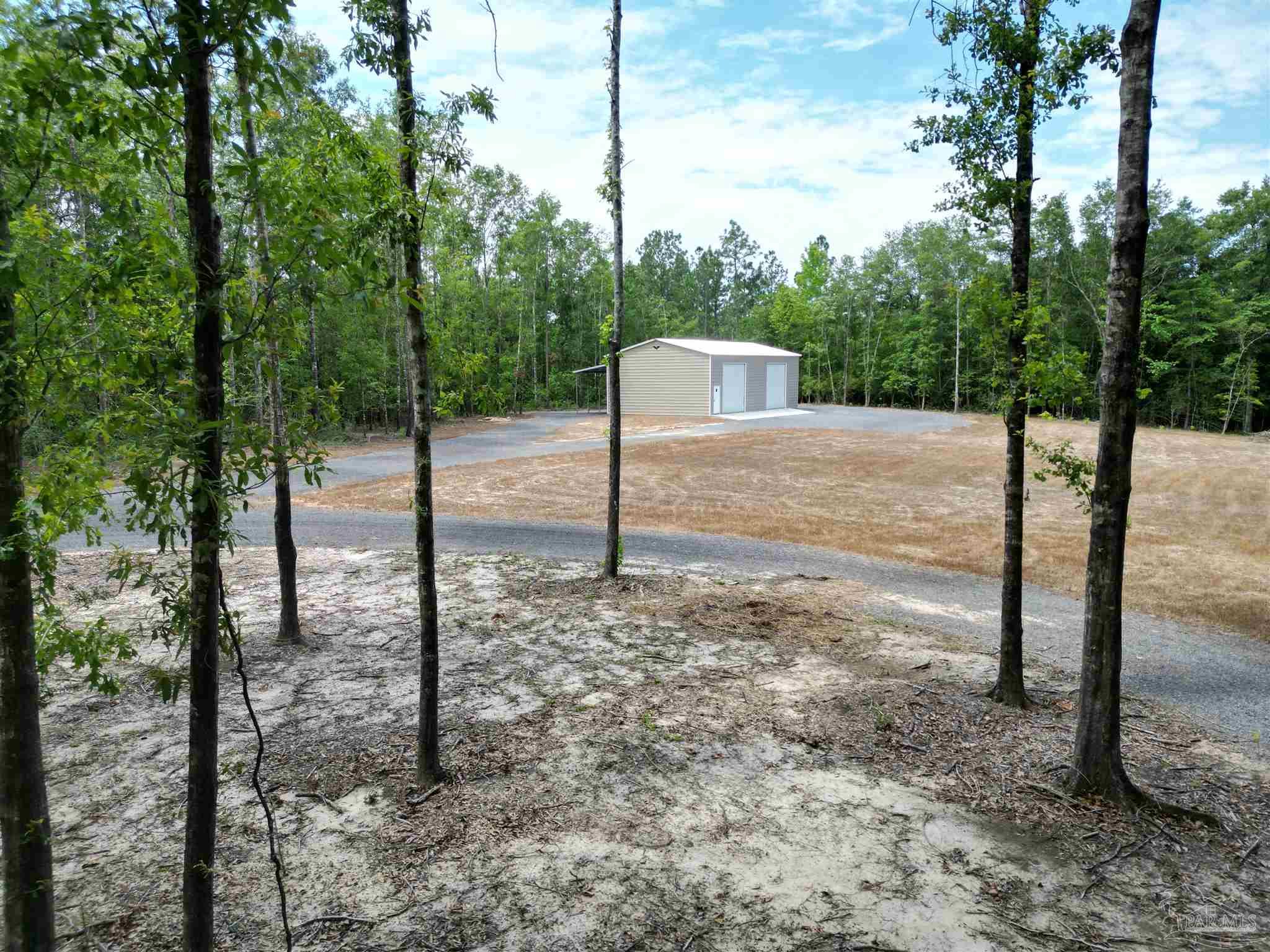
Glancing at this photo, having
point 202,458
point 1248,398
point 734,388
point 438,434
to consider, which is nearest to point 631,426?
point 734,388

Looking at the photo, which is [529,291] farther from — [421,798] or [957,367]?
[421,798]

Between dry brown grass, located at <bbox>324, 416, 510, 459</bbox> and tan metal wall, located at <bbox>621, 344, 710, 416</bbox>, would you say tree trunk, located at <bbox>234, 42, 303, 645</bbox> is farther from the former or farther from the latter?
tan metal wall, located at <bbox>621, 344, 710, 416</bbox>

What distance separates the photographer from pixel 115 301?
9.21 feet

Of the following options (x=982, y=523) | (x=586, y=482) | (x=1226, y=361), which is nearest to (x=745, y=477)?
(x=586, y=482)

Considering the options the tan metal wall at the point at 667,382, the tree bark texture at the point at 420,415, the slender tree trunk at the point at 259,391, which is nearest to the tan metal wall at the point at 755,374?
the tan metal wall at the point at 667,382

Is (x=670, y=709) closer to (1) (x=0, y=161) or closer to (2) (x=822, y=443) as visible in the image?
(1) (x=0, y=161)

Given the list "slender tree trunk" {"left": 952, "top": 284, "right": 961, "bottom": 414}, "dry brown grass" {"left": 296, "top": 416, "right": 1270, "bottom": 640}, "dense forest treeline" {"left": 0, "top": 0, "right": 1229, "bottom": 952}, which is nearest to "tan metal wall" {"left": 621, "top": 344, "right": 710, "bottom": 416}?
"dry brown grass" {"left": 296, "top": 416, "right": 1270, "bottom": 640}

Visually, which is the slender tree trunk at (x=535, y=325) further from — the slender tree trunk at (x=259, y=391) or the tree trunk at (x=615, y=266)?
the slender tree trunk at (x=259, y=391)

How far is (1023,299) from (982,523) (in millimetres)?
9957

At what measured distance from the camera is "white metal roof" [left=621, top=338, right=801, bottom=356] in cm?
3719

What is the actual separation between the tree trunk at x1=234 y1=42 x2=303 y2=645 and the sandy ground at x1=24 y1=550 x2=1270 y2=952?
1.74 ft

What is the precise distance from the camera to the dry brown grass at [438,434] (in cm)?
2591

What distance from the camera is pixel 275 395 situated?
6449 mm

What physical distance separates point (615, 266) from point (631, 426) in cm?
2370
